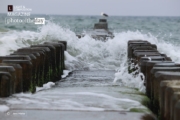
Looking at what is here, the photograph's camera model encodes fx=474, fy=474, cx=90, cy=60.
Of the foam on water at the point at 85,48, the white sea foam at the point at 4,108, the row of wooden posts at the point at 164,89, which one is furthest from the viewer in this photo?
the foam on water at the point at 85,48

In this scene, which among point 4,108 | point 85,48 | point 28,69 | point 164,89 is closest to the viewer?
point 164,89

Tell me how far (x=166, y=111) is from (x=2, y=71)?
2.21 meters

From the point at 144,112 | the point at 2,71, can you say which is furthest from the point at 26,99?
the point at 144,112

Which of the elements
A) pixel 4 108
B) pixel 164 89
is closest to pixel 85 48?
pixel 4 108

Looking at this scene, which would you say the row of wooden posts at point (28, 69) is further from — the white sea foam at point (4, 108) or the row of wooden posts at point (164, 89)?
the row of wooden posts at point (164, 89)

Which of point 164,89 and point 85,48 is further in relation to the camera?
point 85,48

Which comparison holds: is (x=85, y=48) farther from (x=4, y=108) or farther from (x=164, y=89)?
(x=164, y=89)

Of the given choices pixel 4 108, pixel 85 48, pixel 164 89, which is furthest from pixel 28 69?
pixel 85 48

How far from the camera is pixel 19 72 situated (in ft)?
20.0

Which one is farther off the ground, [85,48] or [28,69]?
[28,69]

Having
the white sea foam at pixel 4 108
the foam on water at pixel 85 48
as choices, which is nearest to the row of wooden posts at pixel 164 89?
the white sea foam at pixel 4 108

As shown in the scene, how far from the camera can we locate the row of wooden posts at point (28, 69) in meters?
5.58

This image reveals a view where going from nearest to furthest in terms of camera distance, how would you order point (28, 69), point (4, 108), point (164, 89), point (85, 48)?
1. point (164, 89)
2. point (4, 108)
3. point (28, 69)
4. point (85, 48)

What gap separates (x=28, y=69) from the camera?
6480 mm
